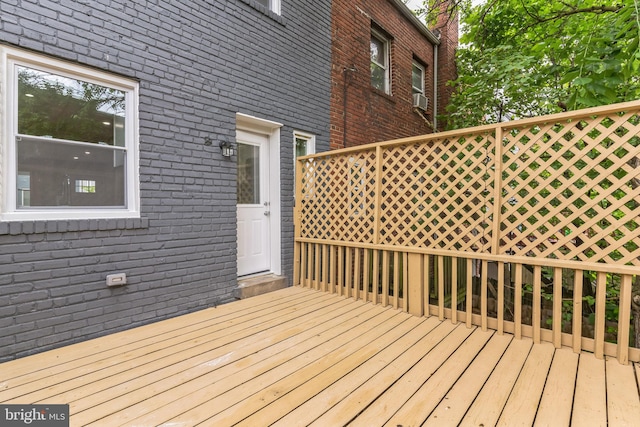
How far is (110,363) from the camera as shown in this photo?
222 cm

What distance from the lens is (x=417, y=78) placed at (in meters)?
7.56

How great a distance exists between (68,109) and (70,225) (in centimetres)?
93

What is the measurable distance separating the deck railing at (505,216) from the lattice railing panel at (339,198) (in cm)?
2

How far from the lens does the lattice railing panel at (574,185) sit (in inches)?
90.5

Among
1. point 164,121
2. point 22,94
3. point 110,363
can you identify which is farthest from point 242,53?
point 110,363

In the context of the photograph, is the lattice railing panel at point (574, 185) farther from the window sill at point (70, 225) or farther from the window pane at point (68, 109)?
the window pane at point (68, 109)

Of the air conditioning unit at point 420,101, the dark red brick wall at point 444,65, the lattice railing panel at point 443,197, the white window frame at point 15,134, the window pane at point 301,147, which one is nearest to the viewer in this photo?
the white window frame at point 15,134

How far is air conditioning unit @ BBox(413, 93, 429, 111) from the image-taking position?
7031mm

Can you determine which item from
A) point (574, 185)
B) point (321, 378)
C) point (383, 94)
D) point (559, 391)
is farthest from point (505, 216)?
point (383, 94)

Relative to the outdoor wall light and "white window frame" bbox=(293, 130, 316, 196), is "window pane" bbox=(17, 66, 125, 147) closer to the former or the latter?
the outdoor wall light

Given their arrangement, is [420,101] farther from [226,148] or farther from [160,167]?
[160,167]

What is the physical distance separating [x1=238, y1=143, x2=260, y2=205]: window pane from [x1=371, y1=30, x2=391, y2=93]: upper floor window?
3.09 meters

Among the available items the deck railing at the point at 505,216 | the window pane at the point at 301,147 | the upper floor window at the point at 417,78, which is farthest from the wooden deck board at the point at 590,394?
the upper floor window at the point at 417,78

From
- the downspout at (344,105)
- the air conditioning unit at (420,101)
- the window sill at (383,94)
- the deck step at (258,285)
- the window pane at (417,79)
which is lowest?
the deck step at (258,285)
